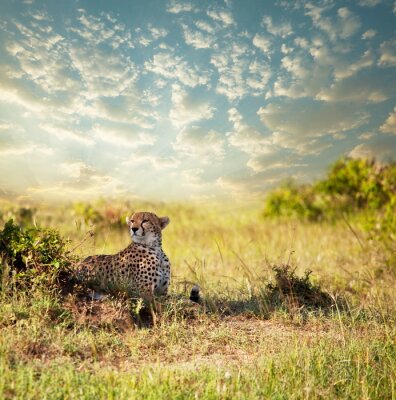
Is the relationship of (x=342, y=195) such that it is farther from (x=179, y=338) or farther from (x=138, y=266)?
(x=179, y=338)

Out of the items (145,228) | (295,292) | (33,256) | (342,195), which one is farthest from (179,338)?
(342,195)

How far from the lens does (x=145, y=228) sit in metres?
5.12

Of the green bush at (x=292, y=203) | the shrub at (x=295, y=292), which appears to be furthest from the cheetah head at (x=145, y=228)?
the green bush at (x=292, y=203)

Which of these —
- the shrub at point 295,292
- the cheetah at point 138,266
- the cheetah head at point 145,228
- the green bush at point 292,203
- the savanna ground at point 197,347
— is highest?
the green bush at point 292,203

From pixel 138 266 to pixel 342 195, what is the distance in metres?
10.1

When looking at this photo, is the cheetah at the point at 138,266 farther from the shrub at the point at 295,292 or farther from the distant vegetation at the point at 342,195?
the distant vegetation at the point at 342,195

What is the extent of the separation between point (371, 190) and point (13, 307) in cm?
998

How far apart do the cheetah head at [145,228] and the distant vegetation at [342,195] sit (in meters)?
6.61

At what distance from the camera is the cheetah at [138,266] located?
5078 millimetres

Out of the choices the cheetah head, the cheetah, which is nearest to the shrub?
the cheetah

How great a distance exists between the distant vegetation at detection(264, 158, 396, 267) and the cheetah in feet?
21.7

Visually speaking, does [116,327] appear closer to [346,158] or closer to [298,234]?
[298,234]

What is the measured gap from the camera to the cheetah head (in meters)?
5.10

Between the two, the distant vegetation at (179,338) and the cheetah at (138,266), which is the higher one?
the cheetah at (138,266)
